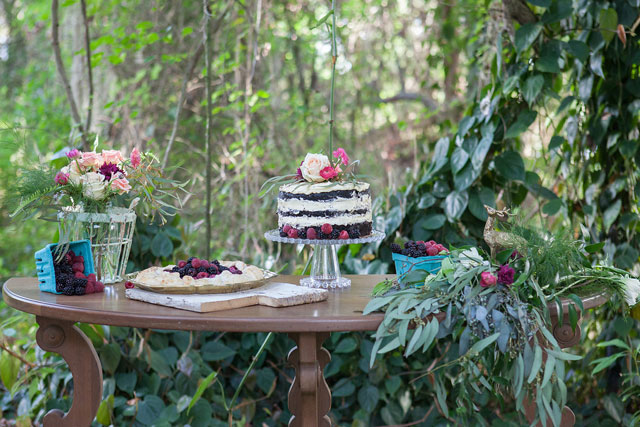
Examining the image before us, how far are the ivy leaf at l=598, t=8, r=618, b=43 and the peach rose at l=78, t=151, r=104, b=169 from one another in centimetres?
177

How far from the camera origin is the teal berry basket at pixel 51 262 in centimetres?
176

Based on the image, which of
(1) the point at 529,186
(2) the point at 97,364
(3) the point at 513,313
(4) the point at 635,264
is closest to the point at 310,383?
(3) the point at 513,313

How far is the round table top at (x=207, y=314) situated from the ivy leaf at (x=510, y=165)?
0.95m

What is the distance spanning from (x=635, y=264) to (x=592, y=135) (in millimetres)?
528

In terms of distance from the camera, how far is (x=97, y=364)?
1.97 metres

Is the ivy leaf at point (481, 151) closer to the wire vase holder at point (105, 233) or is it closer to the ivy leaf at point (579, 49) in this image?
the ivy leaf at point (579, 49)

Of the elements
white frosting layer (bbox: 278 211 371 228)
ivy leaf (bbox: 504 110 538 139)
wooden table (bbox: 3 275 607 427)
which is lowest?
wooden table (bbox: 3 275 607 427)

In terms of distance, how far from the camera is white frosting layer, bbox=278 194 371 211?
175cm

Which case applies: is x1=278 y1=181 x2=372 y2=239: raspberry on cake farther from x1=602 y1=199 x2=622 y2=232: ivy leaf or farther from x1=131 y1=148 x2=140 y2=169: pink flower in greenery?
x1=602 y1=199 x2=622 y2=232: ivy leaf

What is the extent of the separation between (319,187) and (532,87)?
1.06m

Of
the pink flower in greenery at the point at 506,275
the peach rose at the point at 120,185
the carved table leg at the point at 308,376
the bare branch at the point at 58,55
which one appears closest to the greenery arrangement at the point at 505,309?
the pink flower in greenery at the point at 506,275

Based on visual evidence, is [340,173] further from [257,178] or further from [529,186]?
[257,178]

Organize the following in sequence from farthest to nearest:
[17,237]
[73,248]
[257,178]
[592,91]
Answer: [17,237], [257,178], [592,91], [73,248]

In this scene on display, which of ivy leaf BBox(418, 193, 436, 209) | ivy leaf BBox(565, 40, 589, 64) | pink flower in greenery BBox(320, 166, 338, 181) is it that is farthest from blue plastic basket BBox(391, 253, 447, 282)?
ivy leaf BBox(565, 40, 589, 64)
